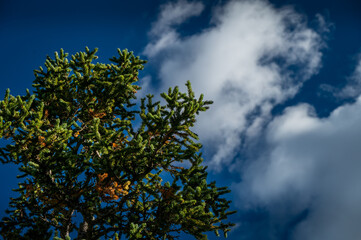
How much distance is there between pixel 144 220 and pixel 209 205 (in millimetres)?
2435

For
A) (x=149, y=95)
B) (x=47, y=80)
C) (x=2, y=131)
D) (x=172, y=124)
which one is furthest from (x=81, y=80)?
(x=172, y=124)

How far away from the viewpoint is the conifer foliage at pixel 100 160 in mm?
6961

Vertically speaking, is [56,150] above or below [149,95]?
below

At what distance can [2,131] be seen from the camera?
6.16 m

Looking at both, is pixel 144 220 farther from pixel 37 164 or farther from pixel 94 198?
pixel 37 164

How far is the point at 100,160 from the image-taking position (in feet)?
24.5

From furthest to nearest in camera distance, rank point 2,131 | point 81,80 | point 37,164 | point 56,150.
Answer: point 81,80 < point 56,150 < point 37,164 < point 2,131

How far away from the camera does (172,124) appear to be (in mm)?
7809

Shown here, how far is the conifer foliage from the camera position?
6.96 metres

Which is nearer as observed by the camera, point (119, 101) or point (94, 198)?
point (94, 198)

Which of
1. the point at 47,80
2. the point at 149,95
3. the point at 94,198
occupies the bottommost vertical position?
the point at 94,198

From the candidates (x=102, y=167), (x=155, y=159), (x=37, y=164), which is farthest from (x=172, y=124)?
(x=37, y=164)

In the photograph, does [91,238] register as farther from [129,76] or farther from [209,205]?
[129,76]

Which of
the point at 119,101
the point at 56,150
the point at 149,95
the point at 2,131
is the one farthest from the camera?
the point at 119,101
